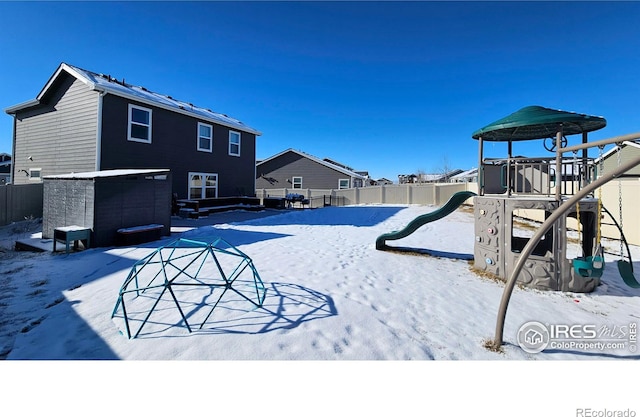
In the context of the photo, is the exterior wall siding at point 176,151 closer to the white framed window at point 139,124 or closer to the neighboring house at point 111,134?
the neighboring house at point 111,134

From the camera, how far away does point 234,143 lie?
17.5m

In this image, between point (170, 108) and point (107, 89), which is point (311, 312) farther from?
point (170, 108)

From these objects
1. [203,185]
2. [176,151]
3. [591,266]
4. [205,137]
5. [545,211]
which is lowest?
[591,266]

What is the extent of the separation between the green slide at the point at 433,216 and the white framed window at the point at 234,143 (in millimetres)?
12793

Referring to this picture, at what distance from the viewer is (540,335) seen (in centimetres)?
327

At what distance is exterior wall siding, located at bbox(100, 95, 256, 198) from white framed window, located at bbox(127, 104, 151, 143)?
17cm

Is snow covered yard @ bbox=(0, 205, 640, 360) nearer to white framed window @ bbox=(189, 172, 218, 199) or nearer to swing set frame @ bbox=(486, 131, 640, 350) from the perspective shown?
swing set frame @ bbox=(486, 131, 640, 350)

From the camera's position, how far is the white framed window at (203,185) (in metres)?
14.6

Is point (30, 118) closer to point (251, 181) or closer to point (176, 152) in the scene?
point (176, 152)

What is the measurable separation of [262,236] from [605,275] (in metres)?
8.56

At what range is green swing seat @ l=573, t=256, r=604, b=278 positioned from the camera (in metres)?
3.99

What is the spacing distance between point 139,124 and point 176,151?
199 centimetres

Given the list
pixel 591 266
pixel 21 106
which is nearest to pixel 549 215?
pixel 591 266
